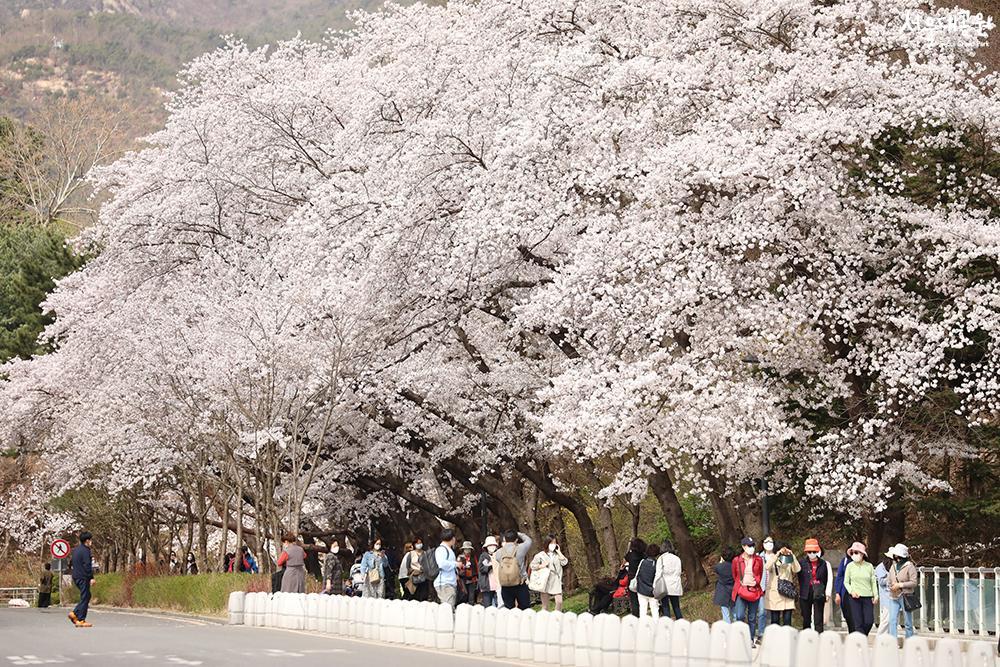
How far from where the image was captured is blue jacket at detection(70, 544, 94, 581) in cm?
→ 2614

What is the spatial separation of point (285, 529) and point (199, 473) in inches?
195

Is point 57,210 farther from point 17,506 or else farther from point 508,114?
point 508,114

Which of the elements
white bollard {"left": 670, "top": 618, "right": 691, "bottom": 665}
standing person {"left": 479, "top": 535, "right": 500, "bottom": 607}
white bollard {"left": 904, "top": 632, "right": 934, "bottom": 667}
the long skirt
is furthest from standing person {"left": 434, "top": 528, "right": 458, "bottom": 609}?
white bollard {"left": 904, "top": 632, "right": 934, "bottom": 667}

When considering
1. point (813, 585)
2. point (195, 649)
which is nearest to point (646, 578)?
point (813, 585)

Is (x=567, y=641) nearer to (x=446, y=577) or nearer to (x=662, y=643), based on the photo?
(x=662, y=643)

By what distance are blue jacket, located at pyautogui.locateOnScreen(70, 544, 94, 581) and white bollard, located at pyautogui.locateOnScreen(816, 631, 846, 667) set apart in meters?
16.0

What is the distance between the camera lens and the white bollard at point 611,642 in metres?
16.4

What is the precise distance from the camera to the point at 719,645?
14703 millimetres

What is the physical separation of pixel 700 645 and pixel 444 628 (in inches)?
239

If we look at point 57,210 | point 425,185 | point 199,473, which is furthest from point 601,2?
point 57,210

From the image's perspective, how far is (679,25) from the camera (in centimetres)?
2805

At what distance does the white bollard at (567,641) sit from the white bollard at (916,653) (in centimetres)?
486

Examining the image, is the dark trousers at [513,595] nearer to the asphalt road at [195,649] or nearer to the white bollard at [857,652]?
the asphalt road at [195,649]

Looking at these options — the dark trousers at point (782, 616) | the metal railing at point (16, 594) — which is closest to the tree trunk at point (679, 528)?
the dark trousers at point (782, 616)
